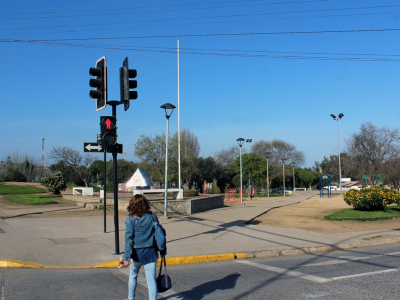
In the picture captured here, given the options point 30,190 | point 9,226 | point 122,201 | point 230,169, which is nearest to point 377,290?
point 9,226

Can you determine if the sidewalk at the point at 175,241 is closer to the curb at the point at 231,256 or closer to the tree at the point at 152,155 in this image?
the curb at the point at 231,256

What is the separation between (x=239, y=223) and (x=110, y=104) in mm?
7654

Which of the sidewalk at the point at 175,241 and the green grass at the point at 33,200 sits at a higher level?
the green grass at the point at 33,200

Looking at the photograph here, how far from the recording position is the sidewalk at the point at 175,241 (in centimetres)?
785

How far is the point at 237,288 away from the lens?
5766 millimetres

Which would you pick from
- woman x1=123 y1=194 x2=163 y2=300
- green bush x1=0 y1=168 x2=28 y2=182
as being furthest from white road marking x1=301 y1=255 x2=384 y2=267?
green bush x1=0 y1=168 x2=28 y2=182

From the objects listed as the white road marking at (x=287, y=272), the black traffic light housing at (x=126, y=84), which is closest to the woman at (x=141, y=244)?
the white road marking at (x=287, y=272)

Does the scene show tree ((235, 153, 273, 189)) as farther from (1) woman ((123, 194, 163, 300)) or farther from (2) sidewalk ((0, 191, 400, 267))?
(1) woman ((123, 194, 163, 300))

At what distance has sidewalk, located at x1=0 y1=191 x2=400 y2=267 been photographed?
25.7ft

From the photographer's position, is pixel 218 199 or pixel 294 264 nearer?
pixel 294 264

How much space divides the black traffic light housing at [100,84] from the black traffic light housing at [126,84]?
388 millimetres

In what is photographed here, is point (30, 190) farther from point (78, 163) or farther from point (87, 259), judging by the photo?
point (87, 259)

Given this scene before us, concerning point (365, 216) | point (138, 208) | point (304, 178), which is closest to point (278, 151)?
point (304, 178)

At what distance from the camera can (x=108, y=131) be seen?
25.8ft
